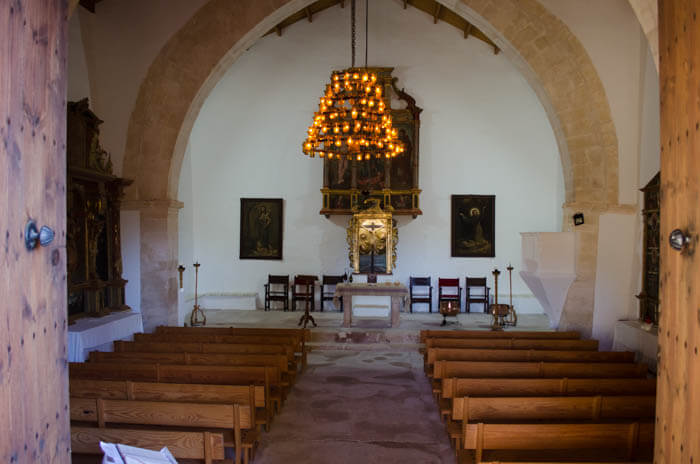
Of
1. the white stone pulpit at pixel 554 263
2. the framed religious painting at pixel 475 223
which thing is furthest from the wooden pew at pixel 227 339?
the framed religious painting at pixel 475 223

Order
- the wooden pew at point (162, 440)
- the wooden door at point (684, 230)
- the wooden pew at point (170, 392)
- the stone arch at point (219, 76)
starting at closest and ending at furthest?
the wooden door at point (684, 230)
the wooden pew at point (162, 440)
the wooden pew at point (170, 392)
the stone arch at point (219, 76)

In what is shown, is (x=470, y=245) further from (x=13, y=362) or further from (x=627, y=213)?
(x=13, y=362)

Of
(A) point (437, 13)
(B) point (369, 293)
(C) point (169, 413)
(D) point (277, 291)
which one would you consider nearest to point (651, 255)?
(B) point (369, 293)

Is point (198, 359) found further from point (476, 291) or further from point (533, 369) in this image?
point (476, 291)

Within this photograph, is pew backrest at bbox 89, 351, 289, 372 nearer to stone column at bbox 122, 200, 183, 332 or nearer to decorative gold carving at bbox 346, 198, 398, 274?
stone column at bbox 122, 200, 183, 332

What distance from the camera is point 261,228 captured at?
1167cm

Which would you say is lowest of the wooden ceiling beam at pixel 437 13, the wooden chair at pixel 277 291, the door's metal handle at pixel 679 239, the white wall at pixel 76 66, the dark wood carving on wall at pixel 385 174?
the wooden chair at pixel 277 291

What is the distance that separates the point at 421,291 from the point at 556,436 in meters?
8.28

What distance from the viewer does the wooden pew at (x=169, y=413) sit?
3490mm

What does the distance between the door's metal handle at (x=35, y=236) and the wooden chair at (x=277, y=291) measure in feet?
32.6

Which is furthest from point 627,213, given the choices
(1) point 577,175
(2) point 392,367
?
(2) point 392,367

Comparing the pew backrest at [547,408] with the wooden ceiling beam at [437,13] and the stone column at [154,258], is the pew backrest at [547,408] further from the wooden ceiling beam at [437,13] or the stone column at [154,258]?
the wooden ceiling beam at [437,13]

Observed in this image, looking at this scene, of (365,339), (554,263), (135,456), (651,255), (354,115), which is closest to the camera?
(135,456)

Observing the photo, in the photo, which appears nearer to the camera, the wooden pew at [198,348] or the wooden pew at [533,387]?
the wooden pew at [533,387]
